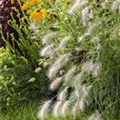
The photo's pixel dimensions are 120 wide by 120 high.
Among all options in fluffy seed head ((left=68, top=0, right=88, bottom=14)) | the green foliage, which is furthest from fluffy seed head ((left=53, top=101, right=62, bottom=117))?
the green foliage

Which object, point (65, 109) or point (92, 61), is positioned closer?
point (65, 109)

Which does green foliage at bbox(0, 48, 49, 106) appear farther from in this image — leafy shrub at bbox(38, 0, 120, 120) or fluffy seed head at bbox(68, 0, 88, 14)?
fluffy seed head at bbox(68, 0, 88, 14)

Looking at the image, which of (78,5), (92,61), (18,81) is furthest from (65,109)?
(18,81)

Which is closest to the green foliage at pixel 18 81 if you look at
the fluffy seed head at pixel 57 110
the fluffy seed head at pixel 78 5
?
the fluffy seed head at pixel 57 110

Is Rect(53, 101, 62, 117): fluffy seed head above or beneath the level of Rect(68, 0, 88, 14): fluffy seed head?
beneath

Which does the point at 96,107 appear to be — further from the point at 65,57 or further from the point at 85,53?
the point at 65,57

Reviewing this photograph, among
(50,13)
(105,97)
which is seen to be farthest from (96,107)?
(50,13)

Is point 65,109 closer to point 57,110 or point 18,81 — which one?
point 57,110

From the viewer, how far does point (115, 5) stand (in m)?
3.35

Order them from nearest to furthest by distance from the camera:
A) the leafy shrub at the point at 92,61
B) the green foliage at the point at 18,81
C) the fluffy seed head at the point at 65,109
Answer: the fluffy seed head at the point at 65,109
the leafy shrub at the point at 92,61
the green foliage at the point at 18,81

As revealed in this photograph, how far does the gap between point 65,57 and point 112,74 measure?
0.49 metres

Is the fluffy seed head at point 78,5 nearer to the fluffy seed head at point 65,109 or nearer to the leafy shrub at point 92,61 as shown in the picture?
the leafy shrub at point 92,61

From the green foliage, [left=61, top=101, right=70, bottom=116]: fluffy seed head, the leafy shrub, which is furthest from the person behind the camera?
the green foliage

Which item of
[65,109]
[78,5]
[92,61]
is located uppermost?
[78,5]
